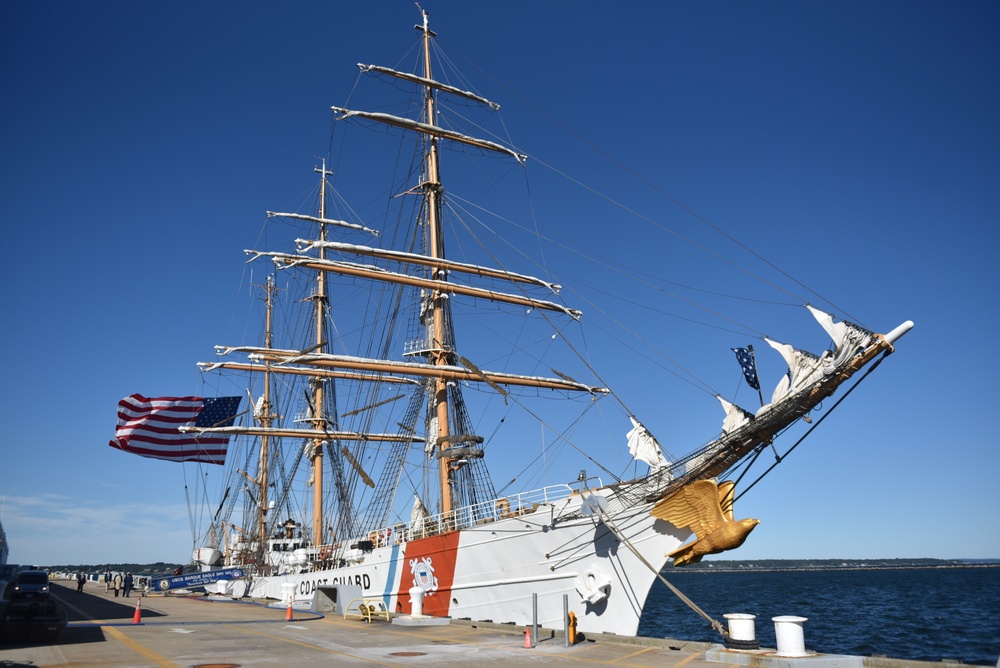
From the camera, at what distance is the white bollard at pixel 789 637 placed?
407 inches

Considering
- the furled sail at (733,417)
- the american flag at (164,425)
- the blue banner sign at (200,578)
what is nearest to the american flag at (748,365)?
the furled sail at (733,417)

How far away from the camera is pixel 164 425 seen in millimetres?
34156

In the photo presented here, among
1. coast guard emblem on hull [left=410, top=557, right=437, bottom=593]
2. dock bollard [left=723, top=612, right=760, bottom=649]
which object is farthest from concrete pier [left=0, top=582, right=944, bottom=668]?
coast guard emblem on hull [left=410, top=557, right=437, bottom=593]

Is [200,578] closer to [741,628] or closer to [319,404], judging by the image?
[319,404]

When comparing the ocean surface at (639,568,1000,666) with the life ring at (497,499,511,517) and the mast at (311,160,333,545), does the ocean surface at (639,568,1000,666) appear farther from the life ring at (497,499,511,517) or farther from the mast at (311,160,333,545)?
the mast at (311,160,333,545)

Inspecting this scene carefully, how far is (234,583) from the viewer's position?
39188 millimetres

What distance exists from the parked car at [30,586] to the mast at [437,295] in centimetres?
1204

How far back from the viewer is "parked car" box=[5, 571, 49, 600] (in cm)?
1975

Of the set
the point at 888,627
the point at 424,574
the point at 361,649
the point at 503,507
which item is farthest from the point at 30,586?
the point at 888,627

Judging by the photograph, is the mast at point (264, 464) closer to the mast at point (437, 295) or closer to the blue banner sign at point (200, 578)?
the blue banner sign at point (200, 578)

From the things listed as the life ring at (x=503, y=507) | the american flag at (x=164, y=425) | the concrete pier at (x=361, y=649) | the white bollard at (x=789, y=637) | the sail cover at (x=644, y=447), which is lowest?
the concrete pier at (x=361, y=649)

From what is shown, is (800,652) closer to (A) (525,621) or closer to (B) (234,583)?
(A) (525,621)

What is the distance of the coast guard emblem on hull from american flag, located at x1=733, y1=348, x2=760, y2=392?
1101cm

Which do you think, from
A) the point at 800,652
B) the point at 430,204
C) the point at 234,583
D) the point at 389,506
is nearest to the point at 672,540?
the point at 800,652
